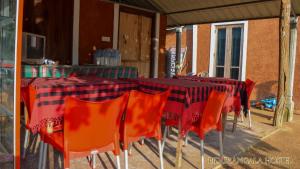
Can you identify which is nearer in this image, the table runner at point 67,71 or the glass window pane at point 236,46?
the table runner at point 67,71

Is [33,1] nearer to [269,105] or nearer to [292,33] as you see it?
[292,33]

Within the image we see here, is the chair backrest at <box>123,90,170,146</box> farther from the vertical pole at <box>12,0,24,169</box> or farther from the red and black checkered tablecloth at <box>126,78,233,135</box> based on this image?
the vertical pole at <box>12,0,24,169</box>

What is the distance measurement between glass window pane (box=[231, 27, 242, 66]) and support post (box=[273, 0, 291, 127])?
4.40 m

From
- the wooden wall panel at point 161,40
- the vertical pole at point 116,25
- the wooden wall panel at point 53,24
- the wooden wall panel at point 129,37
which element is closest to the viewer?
the wooden wall panel at point 53,24

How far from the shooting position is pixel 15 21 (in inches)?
89.8

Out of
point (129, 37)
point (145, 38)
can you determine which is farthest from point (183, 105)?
point (145, 38)

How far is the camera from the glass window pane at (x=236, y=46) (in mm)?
10266

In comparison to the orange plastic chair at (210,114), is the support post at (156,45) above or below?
above

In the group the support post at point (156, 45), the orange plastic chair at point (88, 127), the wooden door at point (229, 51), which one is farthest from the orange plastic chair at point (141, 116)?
the wooden door at point (229, 51)

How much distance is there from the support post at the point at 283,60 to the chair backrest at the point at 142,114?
403 cm

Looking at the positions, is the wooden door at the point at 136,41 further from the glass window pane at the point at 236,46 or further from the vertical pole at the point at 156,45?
the glass window pane at the point at 236,46

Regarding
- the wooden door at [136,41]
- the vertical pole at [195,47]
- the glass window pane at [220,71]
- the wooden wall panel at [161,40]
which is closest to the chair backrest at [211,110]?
the wooden door at [136,41]

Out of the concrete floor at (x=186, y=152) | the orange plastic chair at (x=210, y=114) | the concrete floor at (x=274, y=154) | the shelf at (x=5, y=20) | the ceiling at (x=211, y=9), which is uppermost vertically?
the ceiling at (x=211, y=9)

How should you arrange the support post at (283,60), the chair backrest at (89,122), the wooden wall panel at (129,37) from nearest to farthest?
1. the chair backrest at (89,122)
2. the support post at (283,60)
3. the wooden wall panel at (129,37)
